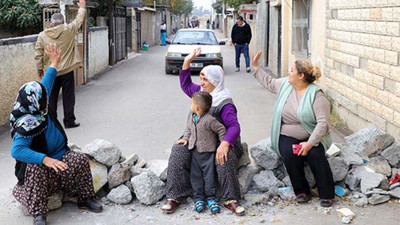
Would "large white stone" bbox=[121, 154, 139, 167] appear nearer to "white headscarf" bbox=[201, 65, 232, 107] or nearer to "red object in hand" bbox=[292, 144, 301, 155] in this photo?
"white headscarf" bbox=[201, 65, 232, 107]

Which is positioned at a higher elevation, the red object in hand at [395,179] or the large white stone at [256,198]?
the red object in hand at [395,179]

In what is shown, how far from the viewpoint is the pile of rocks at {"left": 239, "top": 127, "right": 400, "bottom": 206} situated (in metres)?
5.42

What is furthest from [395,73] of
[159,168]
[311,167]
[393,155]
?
[159,168]

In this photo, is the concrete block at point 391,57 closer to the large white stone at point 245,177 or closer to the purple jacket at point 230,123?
the large white stone at point 245,177

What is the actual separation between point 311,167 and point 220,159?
0.90m

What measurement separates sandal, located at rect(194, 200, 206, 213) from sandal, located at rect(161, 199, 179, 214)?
0.65ft

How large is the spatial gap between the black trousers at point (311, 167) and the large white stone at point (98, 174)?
1739 mm

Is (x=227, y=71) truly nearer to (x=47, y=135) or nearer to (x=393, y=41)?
(x=393, y=41)

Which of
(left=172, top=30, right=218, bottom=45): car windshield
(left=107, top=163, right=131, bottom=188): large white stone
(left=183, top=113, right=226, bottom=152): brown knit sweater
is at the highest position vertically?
(left=172, top=30, right=218, bottom=45): car windshield

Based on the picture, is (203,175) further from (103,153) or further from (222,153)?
(103,153)

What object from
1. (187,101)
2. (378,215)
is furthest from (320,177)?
(187,101)

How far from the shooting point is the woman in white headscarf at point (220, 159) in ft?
16.8

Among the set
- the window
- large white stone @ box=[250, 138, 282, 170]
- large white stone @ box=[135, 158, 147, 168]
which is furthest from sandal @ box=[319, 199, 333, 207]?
the window

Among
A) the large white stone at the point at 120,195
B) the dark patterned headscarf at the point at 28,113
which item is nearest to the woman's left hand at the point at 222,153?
the large white stone at the point at 120,195
